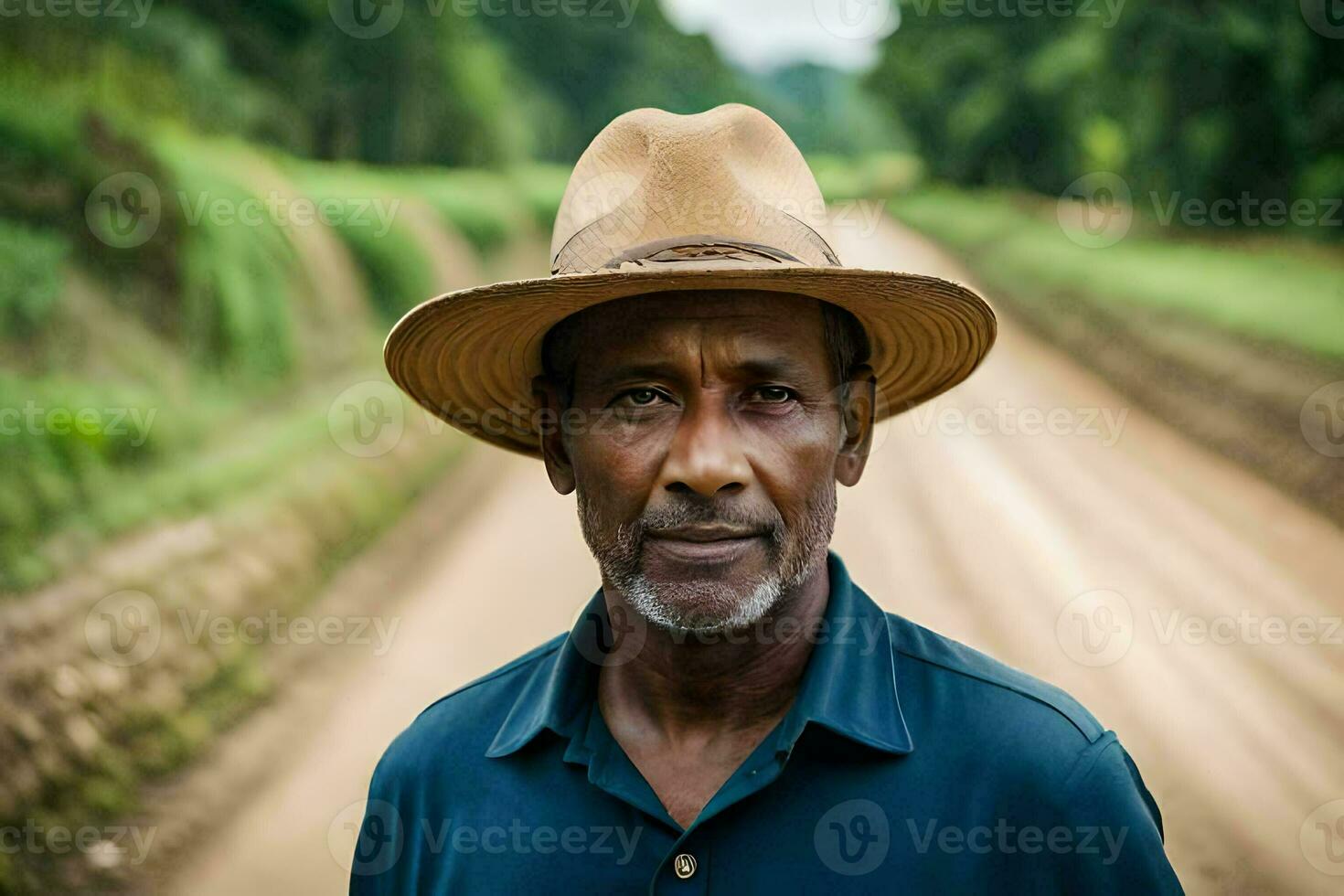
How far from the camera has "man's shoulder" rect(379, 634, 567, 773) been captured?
1789 millimetres

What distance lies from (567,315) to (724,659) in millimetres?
617

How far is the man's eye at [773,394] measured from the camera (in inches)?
66.7

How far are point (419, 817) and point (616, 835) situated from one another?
1.19 ft

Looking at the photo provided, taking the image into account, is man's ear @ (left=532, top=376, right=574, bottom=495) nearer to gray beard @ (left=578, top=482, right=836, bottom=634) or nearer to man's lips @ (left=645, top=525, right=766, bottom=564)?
gray beard @ (left=578, top=482, right=836, bottom=634)

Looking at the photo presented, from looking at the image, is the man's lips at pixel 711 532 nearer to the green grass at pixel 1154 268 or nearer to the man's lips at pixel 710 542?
the man's lips at pixel 710 542

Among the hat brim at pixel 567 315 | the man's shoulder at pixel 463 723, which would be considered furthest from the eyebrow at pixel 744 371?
the man's shoulder at pixel 463 723

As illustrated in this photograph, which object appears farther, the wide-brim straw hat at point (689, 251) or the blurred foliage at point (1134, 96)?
the blurred foliage at point (1134, 96)

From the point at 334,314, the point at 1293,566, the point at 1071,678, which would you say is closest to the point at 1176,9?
the point at 1293,566

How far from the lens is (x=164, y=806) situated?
3.82m

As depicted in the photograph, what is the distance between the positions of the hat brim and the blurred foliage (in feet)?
12.8

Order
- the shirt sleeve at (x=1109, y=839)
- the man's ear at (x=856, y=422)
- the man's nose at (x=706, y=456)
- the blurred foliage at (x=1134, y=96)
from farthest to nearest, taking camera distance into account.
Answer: the blurred foliage at (x=1134, y=96)
the man's ear at (x=856, y=422)
the man's nose at (x=706, y=456)
the shirt sleeve at (x=1109, y=839)

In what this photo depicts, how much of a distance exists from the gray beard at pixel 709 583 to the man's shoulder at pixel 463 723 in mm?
264

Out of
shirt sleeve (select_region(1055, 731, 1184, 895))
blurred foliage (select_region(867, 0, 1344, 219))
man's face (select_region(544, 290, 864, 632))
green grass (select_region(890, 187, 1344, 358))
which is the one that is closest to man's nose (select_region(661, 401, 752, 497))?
man's face (select_region(544, 290, 864, 632))

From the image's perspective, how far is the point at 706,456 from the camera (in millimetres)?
1599
